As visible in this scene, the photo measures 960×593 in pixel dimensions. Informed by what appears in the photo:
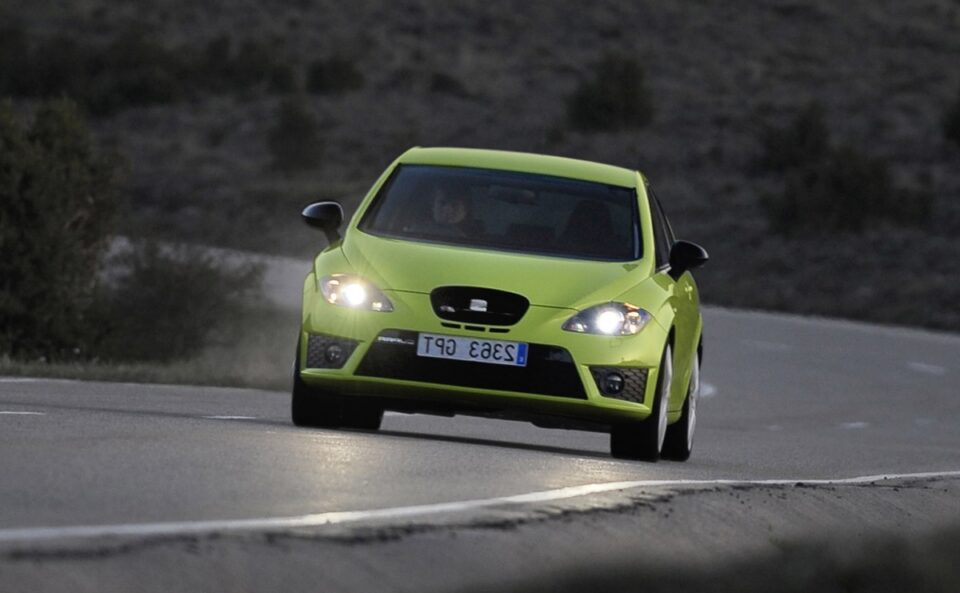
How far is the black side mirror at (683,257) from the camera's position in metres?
12.4

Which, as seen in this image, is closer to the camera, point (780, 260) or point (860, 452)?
point (860, 452)

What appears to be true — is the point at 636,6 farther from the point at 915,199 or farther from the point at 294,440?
the point at 294,440

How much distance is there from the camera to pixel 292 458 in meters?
9.30

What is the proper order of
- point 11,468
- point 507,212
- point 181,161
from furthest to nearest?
point 181,161, point 507,212, point 11,468

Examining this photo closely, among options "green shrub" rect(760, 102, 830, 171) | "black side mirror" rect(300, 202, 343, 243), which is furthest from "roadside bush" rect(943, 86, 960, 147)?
"black side mirror" rect(300, 202, 343, 243)

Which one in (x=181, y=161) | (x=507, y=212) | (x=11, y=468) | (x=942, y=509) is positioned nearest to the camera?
(x=11, y=468)

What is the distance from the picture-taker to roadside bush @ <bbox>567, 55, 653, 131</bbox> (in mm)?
60156

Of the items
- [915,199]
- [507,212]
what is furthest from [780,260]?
[507,212]

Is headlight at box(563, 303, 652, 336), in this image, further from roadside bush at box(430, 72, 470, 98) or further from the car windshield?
roadside bush at box(430, 72, 470, 98)

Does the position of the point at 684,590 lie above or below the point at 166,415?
above

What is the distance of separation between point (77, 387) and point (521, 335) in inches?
226

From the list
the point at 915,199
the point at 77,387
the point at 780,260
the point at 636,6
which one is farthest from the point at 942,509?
the point at 636,6

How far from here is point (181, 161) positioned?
57.4 m

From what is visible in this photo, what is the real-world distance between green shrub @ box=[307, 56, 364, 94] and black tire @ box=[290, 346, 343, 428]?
180ft
